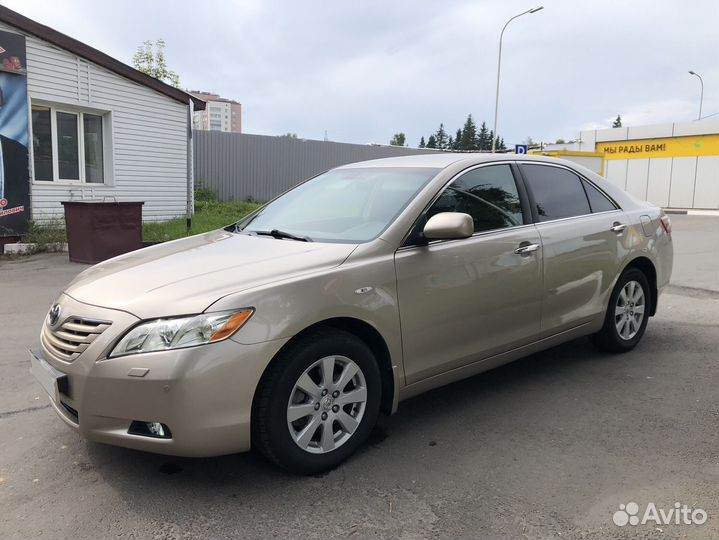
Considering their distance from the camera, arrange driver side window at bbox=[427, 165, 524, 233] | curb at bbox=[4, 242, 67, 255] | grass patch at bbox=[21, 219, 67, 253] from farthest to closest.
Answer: grass patch at bbox=[21, 219, 67, 253] < curb at bbox=[4, 242, 67, 255] < driver side window at bbox=[427, 165, 524, 233]

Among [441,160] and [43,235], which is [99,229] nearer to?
[43,235]

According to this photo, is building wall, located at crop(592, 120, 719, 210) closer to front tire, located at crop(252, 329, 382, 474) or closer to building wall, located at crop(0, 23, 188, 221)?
building wall, located at crop(0, 23, 188, 221)

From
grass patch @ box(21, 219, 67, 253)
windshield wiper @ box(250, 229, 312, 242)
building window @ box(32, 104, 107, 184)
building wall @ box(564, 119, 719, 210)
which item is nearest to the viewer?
windshield wiper @ box(250, 229, 312, 242)

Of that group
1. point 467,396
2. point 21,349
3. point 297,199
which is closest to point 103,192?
point 21,349

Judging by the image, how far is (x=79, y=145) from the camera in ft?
40.9

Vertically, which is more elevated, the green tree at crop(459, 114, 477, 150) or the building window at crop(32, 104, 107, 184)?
the green tree at crop(459, 114, 477, 150)

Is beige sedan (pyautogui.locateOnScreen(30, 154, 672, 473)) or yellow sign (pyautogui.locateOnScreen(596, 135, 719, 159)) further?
yellow sign (pyautogui.locateOnScreen(596, 135, 719, 159))

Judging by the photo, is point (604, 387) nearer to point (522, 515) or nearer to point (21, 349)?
point (522, 515)

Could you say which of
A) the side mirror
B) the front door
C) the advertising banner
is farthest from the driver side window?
the advertising banner

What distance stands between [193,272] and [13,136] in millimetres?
9831

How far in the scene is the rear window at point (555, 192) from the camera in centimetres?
434

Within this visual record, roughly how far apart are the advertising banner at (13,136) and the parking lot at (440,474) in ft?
25.1

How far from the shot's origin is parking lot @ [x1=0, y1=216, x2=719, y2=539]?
2.62 m

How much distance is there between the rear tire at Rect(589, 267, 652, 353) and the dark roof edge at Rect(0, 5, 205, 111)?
11.0 m
